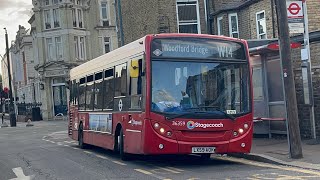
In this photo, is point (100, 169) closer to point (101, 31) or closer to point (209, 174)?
Answer: point (209, 174)

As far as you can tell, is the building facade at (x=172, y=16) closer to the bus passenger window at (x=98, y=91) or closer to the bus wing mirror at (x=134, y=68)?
the bus passenger window at (x=98, y=91)

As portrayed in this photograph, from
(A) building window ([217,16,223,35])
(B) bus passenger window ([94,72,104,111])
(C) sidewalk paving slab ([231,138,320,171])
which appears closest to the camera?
(C) sidewalk paving slab ([231,138,320,171])

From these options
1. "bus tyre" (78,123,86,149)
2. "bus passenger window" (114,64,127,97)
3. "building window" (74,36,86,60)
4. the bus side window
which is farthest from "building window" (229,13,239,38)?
"building window" (74,36,86,60)

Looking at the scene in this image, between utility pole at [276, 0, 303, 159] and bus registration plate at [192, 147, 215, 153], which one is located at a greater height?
utility pole at [276, 0, 303, 159]

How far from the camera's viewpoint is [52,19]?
53.5m

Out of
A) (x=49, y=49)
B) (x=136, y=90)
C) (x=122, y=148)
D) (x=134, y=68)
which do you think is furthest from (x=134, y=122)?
(x=49, y=49)

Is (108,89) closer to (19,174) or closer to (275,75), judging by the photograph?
(19,174)

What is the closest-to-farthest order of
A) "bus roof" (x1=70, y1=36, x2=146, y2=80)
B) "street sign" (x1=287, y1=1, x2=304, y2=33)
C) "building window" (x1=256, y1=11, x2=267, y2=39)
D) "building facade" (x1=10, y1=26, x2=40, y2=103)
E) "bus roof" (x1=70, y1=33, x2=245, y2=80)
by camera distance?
"bus roof" (x1=70, y1=33, x2=245, y2=80) → "bus roof" (x1=70, y1=36, x2=146, y2=80) → "street sign" (x1=287, y1=1, x2=304, y2=33) → "building window" (x1=256, y1=11, x2=267, y2=39) → "building facade" (x1=10, y1=26, x2=40, y2=103)

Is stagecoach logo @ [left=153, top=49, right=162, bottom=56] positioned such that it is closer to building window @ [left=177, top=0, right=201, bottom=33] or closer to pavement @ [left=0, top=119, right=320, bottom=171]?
pavement @ [left=0, top=119, right=320, bottom=171]

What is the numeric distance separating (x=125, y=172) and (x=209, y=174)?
6.54 feet

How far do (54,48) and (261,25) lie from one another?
107 ft

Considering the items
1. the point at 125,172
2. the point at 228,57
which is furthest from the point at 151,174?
the point at 228,57

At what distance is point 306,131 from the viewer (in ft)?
52.5

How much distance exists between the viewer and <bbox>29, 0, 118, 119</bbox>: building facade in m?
52.7
